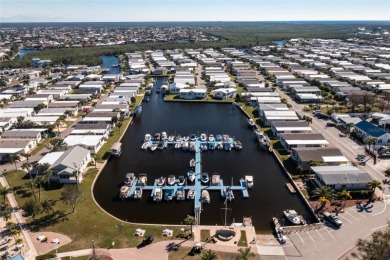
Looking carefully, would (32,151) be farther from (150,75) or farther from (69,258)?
(150,75)

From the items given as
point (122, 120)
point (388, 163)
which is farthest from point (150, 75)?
point (388, 163)

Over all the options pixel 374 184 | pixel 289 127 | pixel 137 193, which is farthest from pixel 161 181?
pixel 289 127

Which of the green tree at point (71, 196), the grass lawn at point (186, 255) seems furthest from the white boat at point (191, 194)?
the green tree at point (71, 196)

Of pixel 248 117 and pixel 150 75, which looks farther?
pixel 150 75

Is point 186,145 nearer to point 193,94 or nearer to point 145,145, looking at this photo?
point 145,145

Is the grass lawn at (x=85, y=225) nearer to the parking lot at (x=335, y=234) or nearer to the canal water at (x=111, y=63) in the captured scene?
the parking lot at (x=335, y=234)

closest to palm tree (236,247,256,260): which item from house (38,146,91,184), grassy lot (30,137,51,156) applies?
house (38,146,91,184)

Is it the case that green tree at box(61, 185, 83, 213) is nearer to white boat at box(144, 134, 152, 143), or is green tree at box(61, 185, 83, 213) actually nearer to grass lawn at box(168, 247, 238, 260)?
grass lawn at box(168, 247, 238, 260)
